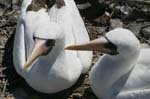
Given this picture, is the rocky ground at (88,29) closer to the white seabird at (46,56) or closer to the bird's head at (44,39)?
the white seabird at (46,56)

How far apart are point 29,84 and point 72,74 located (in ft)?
1.36

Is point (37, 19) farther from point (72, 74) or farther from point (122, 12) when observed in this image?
point (122, 12)

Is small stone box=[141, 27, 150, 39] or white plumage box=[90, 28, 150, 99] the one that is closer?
white plumage box=[90, 28, 150, 99]

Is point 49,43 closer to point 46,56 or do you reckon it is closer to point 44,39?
point 44,39

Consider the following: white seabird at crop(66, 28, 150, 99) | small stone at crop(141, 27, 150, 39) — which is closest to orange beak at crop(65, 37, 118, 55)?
white seabird at crop(66, 28, 150, 99)

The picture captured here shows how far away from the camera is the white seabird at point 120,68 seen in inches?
175

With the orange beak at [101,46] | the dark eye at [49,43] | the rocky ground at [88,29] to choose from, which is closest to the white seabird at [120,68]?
the orange beak at [101,46]

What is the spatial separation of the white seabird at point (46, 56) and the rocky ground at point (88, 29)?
0.21 m

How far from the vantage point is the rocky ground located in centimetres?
508

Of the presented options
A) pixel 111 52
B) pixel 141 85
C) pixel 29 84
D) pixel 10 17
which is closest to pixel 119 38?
pixel 111 52

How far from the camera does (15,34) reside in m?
5.39

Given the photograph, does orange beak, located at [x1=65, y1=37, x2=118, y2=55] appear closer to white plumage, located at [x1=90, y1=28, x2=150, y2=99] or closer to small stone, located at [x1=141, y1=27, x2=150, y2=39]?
white plumage, located at [x1=90, y1=28, x2=150, y2=99]

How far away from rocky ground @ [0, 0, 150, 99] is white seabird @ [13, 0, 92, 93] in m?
0.21

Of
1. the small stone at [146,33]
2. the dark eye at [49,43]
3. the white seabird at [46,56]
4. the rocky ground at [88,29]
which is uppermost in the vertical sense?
the dark eye at [49,43]
